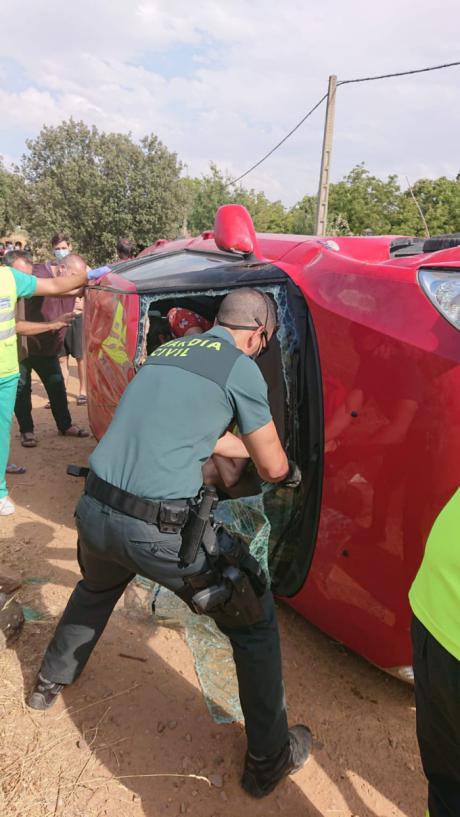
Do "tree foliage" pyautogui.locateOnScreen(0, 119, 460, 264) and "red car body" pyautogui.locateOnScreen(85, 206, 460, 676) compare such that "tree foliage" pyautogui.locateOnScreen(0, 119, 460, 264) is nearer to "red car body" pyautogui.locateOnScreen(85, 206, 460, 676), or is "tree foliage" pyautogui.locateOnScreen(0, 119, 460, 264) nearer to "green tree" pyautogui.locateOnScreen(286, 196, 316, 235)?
"green tree" pyautogui.locateOnScreen(286, 196, 316, 235)

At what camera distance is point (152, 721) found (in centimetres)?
206

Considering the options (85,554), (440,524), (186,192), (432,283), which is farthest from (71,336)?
Answer: (186,192)

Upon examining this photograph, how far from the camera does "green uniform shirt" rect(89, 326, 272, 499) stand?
165 centimetres

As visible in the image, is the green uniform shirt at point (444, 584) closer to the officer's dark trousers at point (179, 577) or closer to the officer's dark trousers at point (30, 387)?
the officer's dark trousers at point (179, 577)

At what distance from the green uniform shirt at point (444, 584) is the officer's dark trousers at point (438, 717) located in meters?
0.04

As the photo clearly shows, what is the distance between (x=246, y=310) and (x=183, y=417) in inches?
17.9

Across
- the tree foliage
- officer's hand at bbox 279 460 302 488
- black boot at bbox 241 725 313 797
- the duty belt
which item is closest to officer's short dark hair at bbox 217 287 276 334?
officer's hand at bbox 279 460 302 488

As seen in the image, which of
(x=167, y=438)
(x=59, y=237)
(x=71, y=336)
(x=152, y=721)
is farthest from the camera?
(x=59, y=237)

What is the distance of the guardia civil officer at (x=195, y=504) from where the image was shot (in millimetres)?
1646

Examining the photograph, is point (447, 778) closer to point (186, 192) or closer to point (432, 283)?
point (432, 283)

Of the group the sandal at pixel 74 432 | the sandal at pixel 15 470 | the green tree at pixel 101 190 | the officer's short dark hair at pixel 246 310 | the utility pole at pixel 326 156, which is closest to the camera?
the officer's short dark hair at pixel 246 310

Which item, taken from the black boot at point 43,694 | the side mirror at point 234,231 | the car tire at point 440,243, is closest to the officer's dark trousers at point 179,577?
the black boot at point 43,694

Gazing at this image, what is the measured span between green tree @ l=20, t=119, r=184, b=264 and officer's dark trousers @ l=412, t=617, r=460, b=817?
20.8m

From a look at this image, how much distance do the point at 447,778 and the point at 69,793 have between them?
3.86ft
